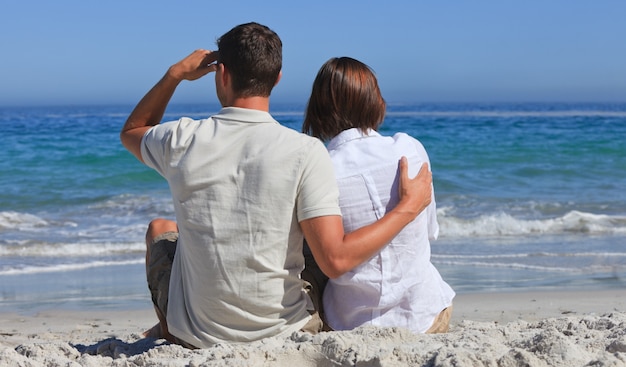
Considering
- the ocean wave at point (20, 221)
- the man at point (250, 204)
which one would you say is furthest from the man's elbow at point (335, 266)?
the ocean wave at point (20, 221)

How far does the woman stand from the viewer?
2.74 metres

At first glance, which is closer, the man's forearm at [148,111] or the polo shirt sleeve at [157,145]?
the polo shirt sleeve at [157,145]

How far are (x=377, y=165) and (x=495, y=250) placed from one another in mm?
5206

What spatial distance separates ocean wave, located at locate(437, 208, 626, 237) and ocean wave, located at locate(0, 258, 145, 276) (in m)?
3.52

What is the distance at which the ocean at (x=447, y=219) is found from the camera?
6.23 metres

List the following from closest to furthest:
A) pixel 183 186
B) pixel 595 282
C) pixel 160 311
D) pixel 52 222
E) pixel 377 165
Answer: pixel 183 186, pixel 377 165, pixel 160 311, pixel 595 282, pixel 52 222

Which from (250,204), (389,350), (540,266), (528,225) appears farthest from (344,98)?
(528,225)

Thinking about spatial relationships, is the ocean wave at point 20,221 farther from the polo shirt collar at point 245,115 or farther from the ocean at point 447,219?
the polo shirt collar at point 245,115

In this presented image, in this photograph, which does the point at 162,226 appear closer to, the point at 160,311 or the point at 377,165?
the point at 160,311

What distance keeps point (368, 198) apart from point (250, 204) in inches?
17.6

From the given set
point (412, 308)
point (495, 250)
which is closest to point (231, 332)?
point (412, 308)

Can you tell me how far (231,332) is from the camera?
8.77ft

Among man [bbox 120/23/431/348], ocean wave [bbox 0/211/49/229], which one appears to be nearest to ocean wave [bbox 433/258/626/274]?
man [bbox 120/23/431/348]

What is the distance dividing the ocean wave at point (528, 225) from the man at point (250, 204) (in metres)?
6.23
